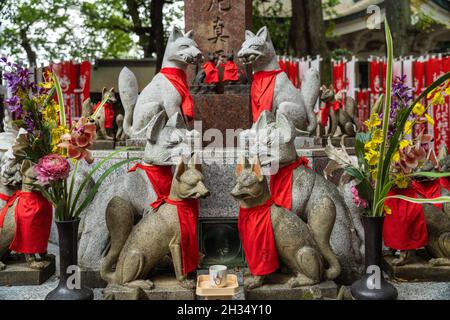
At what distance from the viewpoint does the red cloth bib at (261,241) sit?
3494 mm

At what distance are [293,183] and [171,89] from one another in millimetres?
1631

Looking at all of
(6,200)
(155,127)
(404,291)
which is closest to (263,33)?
(155,127)

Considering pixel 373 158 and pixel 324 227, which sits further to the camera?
pixel 324 227

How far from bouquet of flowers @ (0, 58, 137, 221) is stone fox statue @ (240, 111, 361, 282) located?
1241 millimetres

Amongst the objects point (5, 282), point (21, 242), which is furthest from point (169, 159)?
point (5, 282)

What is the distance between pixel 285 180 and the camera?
396 centimetres

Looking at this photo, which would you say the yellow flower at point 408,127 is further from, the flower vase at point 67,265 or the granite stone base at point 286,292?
the flower vase at point 67,265

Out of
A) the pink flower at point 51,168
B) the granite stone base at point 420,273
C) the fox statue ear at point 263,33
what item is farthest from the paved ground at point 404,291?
the fox statue ear at point 263,33

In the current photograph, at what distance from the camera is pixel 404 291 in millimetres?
3736

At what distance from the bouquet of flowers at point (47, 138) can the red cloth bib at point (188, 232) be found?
65 centimetres

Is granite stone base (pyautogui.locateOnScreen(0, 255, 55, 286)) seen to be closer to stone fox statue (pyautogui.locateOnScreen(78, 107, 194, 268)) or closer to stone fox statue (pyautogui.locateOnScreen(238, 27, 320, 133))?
stone fox statue (pyautogui.locateOnScreen(78, 107, 194, 268))

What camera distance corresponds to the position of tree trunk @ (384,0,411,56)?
469 inches

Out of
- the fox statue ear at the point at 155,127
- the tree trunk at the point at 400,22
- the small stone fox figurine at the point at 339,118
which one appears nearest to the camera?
the fox statue ear at the point at 155,127

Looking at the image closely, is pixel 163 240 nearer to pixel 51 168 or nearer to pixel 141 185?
pixel 141 185
